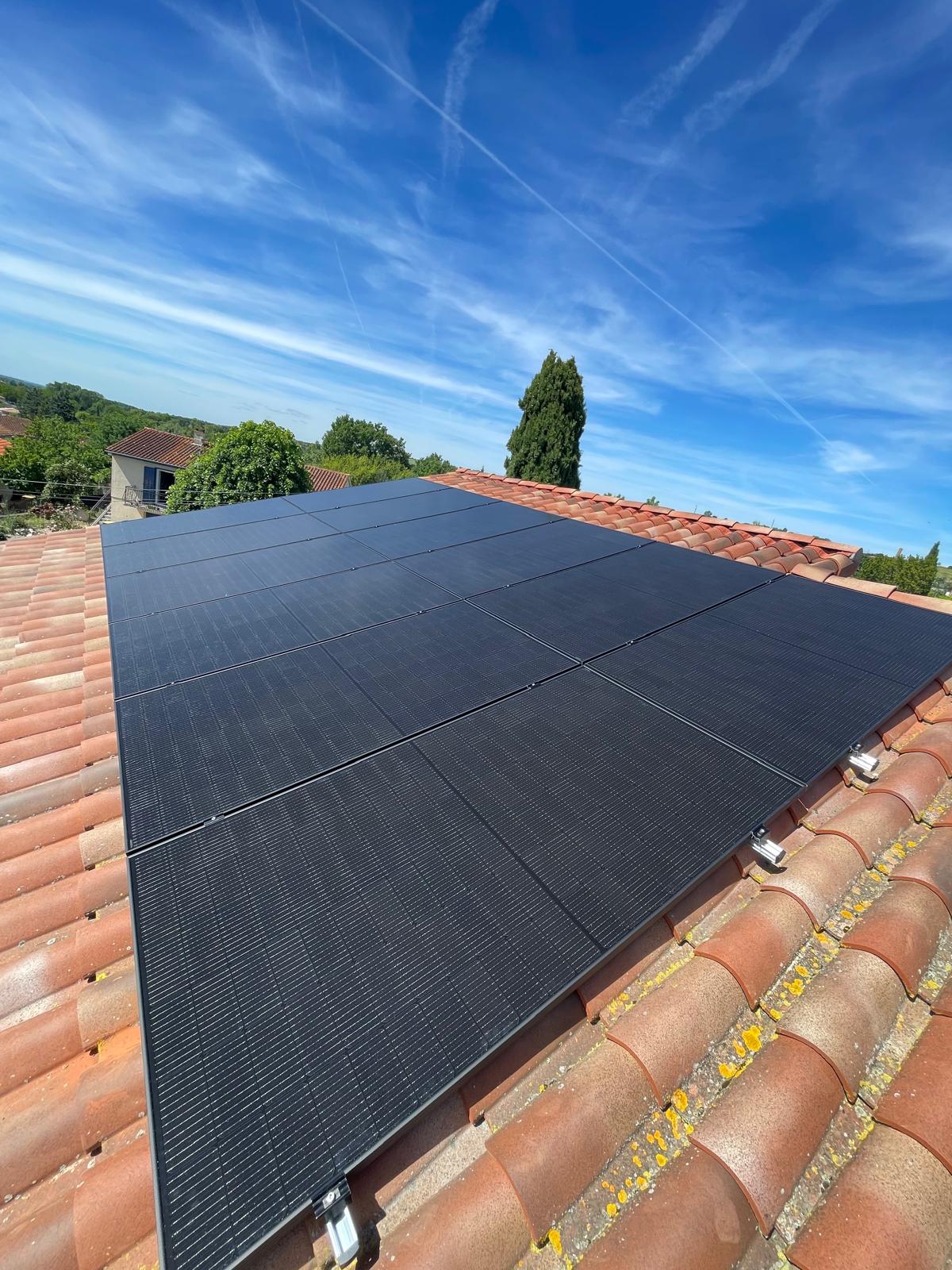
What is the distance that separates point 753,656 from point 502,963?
2977 millimetres

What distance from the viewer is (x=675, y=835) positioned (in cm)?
236

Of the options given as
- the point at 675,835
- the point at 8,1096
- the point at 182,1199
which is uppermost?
the point at 675,835

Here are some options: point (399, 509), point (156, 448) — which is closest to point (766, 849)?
point (399, 509)

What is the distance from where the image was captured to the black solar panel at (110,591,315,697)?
3.86 m

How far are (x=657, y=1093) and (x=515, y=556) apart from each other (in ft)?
16.8

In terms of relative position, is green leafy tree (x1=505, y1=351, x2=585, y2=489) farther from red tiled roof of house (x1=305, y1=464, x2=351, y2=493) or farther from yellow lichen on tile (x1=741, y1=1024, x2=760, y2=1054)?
yellow lichen on tile (x1=741, y1=1024, x2=760, y2=1054)

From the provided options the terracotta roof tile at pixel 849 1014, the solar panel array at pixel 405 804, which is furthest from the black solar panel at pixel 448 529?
the terracotta roof tile at pixel 849 1014

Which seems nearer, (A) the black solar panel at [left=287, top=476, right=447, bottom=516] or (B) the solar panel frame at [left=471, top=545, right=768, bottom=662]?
(B) the solar panel frame at [left=471, top=545, right=768, bottom=662]

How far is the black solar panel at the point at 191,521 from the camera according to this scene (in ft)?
26.5

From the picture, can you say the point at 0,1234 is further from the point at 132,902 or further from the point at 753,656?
the point at 753,656

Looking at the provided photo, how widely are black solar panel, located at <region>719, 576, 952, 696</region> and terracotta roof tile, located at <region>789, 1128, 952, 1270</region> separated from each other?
2803 millimetres

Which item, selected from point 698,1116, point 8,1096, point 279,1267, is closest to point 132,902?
point 8,1096

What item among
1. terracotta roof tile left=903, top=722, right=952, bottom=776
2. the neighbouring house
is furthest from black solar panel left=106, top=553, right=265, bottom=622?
the neighbouring house

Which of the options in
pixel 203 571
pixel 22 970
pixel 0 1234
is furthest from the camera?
pixel 203 571
